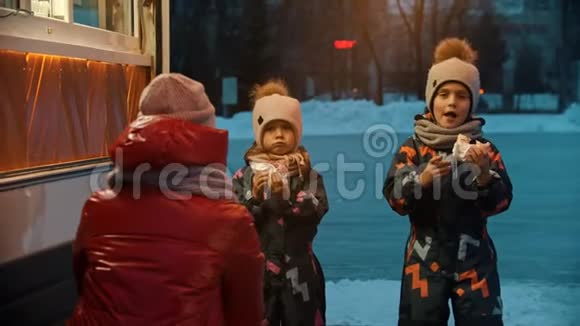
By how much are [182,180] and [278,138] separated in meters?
1.42

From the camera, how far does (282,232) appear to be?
10.4ft

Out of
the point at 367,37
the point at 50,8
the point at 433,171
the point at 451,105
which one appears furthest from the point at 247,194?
the point at 367,37

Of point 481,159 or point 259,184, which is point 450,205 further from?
point 259,184

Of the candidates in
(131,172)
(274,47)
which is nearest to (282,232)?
(131,172)

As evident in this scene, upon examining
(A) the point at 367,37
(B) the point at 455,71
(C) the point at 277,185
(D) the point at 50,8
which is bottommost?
(C) the point at 277,185

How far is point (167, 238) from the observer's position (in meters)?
1.78

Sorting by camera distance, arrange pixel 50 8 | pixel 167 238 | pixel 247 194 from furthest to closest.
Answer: pixel 247 194
pixel 50 8
pixel 167 238

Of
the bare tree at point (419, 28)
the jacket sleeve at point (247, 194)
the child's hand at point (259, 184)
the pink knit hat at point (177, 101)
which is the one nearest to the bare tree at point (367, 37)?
the bare tree at point (419, 28)

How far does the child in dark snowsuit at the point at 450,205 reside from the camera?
2.91 metres

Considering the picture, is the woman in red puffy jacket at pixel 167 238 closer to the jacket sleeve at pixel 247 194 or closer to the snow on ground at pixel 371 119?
the jacket sleeve at pixel 247 194

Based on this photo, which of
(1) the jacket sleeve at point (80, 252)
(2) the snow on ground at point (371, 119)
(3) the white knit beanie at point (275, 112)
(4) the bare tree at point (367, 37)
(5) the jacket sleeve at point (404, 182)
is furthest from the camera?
(2) the snow on ground at point (371, 119)

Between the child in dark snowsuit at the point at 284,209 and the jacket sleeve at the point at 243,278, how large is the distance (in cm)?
120

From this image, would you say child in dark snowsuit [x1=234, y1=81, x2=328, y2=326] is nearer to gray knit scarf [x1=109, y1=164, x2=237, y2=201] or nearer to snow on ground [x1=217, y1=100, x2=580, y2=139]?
gray knit scarf [x1=109, y1=164, x2=237, y2=201]

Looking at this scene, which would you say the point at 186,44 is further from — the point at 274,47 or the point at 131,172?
the point at 131,172
